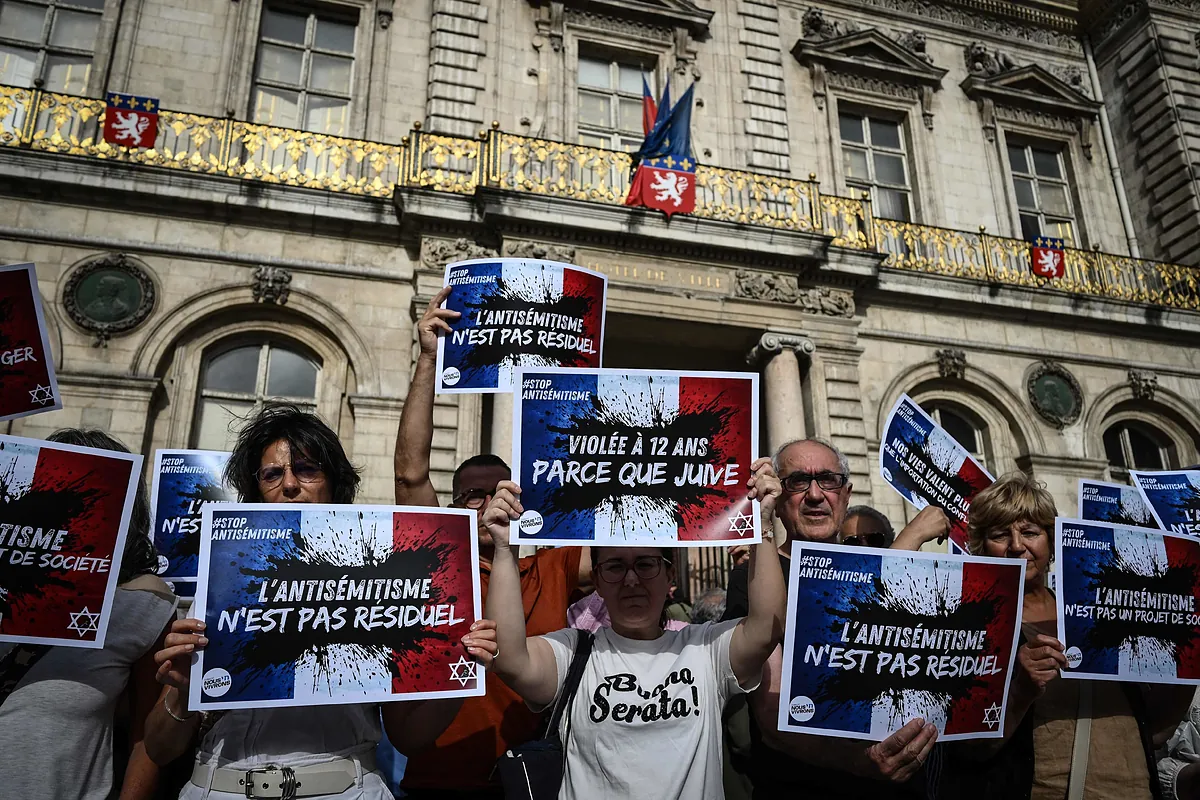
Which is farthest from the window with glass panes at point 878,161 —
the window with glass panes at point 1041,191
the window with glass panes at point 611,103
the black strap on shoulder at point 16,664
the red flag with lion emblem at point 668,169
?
the black strap on shoulder at point 16,664

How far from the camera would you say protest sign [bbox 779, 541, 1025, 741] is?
8.83 ft

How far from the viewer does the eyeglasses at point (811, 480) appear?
350cm

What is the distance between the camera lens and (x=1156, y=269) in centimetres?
1510

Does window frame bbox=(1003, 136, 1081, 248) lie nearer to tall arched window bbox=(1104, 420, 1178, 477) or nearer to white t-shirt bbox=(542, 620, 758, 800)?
tall arched window bbox=(1104, 420, 1178, 477)

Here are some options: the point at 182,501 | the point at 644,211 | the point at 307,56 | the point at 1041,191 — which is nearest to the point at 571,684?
the point at 182,501

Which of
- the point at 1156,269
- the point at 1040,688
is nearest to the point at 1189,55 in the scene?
the point at 1156,269

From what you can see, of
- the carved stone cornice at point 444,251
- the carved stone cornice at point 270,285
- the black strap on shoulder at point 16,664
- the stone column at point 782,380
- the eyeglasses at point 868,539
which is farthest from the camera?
the stone column at point 782,380

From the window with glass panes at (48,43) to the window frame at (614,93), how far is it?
7436mm

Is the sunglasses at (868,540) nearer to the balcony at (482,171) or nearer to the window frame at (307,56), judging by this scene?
the balcony at (482,171)

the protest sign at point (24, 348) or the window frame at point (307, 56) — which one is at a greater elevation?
the window frame at point (307, 56)

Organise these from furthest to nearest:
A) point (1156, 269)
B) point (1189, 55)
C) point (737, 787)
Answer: point (1189, 55), point (1156, 269), point (737, 787)

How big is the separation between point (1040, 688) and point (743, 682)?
1.21 meters

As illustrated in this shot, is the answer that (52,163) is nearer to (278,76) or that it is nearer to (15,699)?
(278,76)

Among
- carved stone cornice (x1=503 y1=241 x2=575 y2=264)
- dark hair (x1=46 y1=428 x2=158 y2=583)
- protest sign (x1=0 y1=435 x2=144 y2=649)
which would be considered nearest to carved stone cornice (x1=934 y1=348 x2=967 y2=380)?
carved stone cornice (x1=503 y1=241 x2=575 y2=264)
